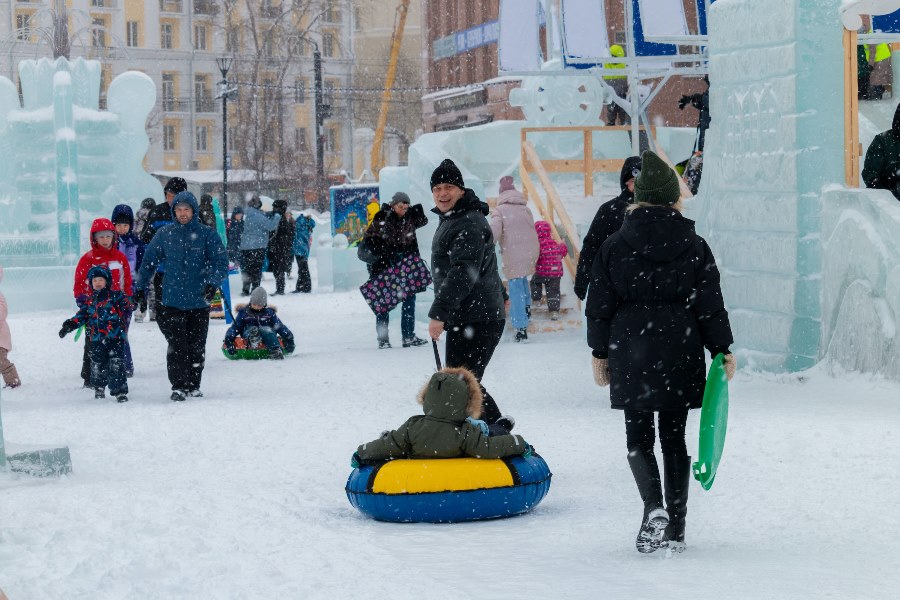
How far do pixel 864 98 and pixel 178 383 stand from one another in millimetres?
7244

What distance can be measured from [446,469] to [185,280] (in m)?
5.12

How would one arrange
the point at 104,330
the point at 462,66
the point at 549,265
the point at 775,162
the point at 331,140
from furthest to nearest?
the point at 331,140, the point at 462,66, the point at 549,265, the point at 104,330, the point at 775,162

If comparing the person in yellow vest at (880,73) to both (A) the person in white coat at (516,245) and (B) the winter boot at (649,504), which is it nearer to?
(A) the person in white coat at (516,245)

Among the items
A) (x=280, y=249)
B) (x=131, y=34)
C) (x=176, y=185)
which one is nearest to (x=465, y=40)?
(x=280, y=249)

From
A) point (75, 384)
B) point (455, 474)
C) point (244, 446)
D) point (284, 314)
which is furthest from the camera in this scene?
point (284, 314)

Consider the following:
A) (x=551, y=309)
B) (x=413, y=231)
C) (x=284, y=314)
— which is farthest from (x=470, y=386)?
(x=284, y=314)

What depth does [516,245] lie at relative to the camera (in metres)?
14.8

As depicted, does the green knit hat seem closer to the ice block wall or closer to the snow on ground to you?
the snow on ground

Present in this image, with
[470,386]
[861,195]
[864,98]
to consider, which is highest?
[864,98]

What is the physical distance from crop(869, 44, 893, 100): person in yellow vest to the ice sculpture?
42.9ft

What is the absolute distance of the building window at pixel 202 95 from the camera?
7219 centimetres

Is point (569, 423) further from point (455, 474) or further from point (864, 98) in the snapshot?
point (864, 98)

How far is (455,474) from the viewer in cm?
633

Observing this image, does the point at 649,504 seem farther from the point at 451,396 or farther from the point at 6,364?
the point at 6,364
